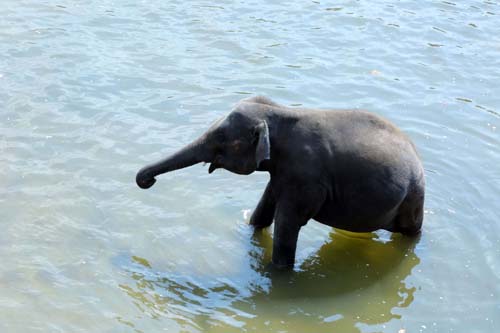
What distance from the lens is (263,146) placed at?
6996mm

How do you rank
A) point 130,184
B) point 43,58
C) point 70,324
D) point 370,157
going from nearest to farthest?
point 70,324, point 370,157, point 130,184, point 43,58

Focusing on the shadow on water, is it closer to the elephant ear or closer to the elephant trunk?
the elephant trunk

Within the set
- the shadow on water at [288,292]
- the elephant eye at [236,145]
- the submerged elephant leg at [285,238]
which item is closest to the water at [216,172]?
the shadow on water at [288,292]

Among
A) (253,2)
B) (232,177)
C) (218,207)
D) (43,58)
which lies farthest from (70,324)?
(253,2)

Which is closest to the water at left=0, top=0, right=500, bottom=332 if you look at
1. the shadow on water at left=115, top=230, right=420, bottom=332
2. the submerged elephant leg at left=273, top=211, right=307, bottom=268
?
the shadow on water at left=115, top=230, right=420, bottom=332

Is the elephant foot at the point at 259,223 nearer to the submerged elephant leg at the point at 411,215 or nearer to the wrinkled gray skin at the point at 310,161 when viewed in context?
the wrinkled gray skin at the point at 310,161

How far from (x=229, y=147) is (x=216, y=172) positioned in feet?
6.12

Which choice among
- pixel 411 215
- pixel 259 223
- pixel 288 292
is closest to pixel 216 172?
pixel 259 223

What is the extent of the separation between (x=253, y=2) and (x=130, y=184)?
6.03m

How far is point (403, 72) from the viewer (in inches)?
469

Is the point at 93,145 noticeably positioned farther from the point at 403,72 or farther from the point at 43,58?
the point at 403,72

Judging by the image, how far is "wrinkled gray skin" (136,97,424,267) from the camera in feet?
23.6

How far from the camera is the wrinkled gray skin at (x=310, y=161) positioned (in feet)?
23.6

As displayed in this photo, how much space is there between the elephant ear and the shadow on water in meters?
1.10
